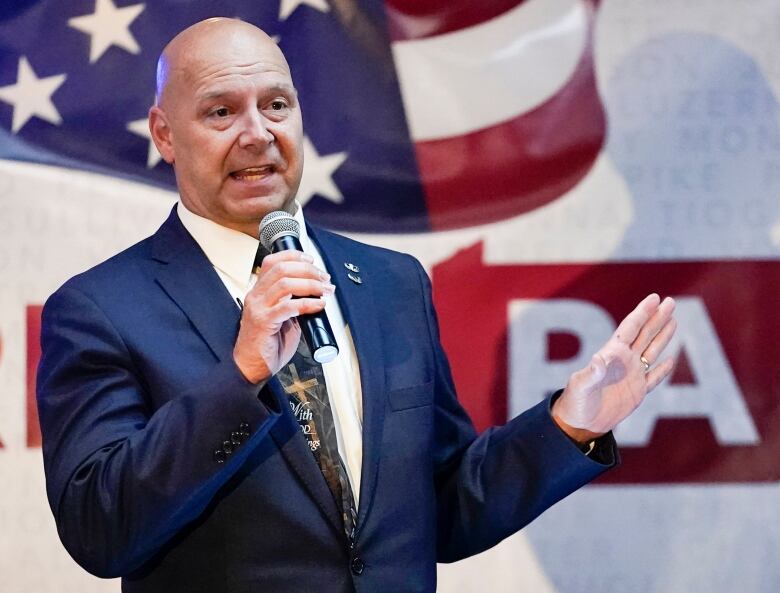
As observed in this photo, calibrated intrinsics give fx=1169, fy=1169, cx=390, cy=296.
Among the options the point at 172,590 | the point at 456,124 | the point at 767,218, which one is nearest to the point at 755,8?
the point at 767,218

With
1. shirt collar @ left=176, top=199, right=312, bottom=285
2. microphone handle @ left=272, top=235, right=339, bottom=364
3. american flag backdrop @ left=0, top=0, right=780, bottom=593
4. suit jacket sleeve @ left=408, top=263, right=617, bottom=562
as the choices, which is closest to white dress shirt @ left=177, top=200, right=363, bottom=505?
shirt collar @ left=176, top=199, right=312, bottom=285

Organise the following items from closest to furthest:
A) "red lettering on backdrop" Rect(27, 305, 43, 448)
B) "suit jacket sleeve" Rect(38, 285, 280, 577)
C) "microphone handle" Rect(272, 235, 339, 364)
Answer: "microphone handle" Rect(272, 235, 339, 364), "suit jacket sleeve" Rect(38, 285, 280, 577), "red lettering on backdrop" Rect(27, 305, 43, 448)

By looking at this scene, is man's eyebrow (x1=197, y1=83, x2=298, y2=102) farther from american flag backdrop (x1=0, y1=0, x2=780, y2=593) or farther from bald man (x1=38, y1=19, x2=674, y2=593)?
american flag backdrop (x1=0, y1=0, x2=780, y2=593)

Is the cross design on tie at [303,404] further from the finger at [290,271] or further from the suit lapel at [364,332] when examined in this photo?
the finger at [290,271]

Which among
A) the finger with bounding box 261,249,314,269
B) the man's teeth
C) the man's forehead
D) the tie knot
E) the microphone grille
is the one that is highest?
the man's forehead

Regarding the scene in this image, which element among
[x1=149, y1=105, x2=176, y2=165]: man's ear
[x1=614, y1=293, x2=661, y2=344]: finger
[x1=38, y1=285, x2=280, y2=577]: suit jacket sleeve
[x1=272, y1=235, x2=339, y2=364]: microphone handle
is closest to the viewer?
[x1=272, y1=235, x2=339, y2=364]: microphone handle

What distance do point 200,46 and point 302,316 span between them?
0.74 meters

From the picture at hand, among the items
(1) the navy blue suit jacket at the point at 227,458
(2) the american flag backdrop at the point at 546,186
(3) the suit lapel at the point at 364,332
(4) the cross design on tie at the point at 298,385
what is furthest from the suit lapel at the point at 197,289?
(2) the american flag backdrop at the point at 546,186

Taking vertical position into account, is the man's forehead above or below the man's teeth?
above

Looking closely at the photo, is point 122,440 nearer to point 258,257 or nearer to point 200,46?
point 258,257

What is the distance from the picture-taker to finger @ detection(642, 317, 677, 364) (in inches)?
73.8

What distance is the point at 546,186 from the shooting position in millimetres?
3037

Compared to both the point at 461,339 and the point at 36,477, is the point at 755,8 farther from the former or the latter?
the point at 36,477

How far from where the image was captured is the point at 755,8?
3.05 meters
